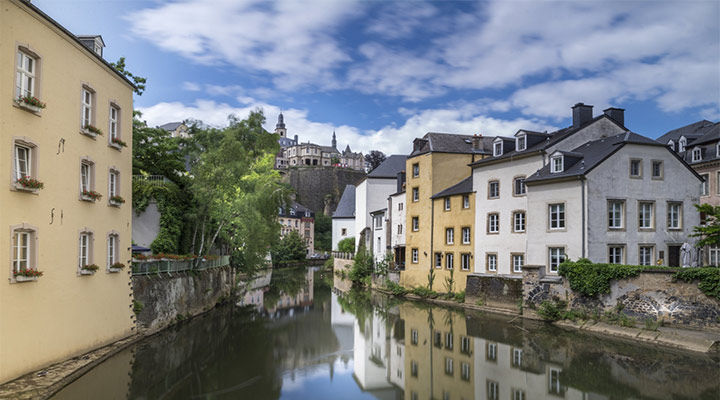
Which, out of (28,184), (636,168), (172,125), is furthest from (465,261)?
(172,125)

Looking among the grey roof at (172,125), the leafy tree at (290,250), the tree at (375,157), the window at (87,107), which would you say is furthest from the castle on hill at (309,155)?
the window at (87,107)

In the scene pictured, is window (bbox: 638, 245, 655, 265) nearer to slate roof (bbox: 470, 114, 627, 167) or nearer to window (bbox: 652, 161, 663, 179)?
window (bbox: 652, 161, 663, 179)

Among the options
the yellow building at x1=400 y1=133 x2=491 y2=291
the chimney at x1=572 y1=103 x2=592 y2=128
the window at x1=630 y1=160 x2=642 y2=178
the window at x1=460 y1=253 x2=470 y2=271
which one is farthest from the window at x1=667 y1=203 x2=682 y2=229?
the yellow building at x1=400 y1=133 x2=491 y2=291

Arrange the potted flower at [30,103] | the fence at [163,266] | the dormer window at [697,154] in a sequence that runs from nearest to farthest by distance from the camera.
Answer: the potted flower at [30,103]
the fence at [163,266]
the dormer window at [697,154]

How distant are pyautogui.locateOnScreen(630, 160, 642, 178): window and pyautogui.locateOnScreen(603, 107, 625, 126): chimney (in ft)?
18.4

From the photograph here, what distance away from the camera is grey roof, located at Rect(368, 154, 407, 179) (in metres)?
49.3

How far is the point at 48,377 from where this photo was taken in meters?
11.7

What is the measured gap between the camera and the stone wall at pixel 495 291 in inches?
1014

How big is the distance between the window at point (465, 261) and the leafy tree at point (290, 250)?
38876 millimetres

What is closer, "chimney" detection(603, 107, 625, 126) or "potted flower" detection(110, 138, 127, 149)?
"potted flower" detection(110, 138, 127, 149)

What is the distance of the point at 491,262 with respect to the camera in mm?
28781

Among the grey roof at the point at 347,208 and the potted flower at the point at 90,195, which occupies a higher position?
the grey roof at the point at 347,208

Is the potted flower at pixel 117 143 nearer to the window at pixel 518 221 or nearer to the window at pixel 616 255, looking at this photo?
the window at pixel 518 221

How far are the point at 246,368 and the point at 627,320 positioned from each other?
14.1 metres
